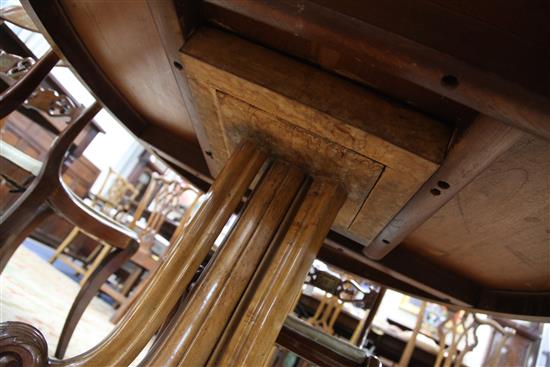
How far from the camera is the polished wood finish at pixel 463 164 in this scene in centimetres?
46

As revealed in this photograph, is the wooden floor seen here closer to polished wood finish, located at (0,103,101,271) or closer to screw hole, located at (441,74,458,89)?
polished wood finish, located at (0,103,101,271)

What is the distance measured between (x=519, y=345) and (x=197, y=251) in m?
3.80

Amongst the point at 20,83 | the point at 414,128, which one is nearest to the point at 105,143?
the point at 20,83

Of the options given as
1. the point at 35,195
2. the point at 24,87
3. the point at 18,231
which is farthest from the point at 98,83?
the point at 18,231

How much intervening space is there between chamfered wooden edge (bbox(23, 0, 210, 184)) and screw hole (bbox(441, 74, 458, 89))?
0.76 metres

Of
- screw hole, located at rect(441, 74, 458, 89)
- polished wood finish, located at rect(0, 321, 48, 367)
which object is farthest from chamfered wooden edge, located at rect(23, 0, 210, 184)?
screw hole, located at rect(441, 74, 458, 89)

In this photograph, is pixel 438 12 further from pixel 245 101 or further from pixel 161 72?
pixel 161 72

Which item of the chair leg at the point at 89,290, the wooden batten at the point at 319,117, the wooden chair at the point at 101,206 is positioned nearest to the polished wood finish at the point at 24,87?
the chair leg at the point at 89,290

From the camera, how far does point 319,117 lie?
596 millimetres

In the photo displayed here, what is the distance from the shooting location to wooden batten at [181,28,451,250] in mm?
567

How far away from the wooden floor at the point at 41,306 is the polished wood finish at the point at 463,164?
1.66 meters

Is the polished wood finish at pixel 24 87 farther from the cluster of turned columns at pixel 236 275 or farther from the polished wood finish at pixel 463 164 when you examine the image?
the polished wood finish at pixel 463 164

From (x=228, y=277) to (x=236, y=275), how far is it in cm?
2

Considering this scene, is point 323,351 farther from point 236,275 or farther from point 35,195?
point 35,195
